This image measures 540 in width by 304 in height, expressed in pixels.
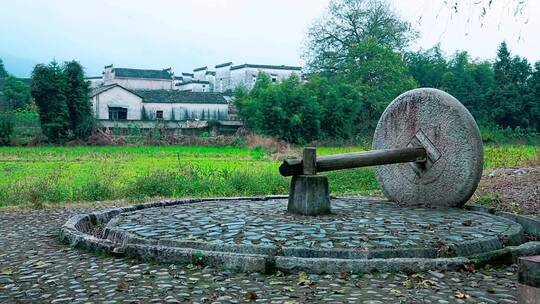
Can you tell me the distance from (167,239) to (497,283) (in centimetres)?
320

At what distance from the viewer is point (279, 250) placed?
16.9 feet

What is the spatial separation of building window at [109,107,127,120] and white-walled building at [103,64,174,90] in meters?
8.35

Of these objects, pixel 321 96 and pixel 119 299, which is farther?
pixel 321 96

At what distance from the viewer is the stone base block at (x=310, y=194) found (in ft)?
22.2

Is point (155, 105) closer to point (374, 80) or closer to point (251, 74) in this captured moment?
point (251, 74)

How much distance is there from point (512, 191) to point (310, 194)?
17.5ft

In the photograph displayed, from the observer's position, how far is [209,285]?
4.48 meters

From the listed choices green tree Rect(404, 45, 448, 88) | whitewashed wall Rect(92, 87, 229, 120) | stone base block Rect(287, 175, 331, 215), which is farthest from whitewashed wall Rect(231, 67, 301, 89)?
stone base block Rect(287, 175, 331, 215)

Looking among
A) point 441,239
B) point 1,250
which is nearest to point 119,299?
point 1,250

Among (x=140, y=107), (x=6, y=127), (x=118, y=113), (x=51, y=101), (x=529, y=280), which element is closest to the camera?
(x=529, y=280)

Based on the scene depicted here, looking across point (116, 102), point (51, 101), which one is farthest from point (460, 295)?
point (116, 102)

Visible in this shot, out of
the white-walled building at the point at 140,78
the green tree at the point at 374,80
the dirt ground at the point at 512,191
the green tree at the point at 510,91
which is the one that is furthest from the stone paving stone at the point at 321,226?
the white-walled building at the point at 140,78

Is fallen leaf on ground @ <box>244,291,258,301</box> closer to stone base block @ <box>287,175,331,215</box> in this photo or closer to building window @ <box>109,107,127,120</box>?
stone base block @ <box>287,175,331,215</box>

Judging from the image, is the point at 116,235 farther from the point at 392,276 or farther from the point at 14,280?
the point at 392,276
